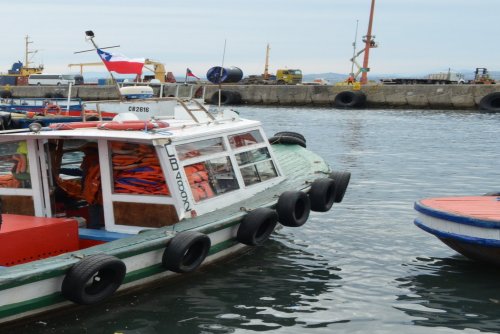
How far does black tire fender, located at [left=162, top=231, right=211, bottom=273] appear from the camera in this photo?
26.5ft

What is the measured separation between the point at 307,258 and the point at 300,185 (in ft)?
4.10

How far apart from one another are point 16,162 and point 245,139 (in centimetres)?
338

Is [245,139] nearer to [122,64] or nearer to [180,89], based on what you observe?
[122,64]

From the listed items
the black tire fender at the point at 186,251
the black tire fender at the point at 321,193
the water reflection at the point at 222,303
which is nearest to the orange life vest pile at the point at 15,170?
the water reflection at the point at 222,303

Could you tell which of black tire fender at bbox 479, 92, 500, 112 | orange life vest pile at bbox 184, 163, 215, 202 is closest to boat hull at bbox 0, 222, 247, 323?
orange life vest pile at bbox 184, 163, 215, 202

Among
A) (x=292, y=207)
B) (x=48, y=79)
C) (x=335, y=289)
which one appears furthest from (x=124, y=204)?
(x=48, y=79)

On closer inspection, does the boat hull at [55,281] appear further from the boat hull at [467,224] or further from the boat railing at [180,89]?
the boat railing at [180,89]

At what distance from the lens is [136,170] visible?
8820mm

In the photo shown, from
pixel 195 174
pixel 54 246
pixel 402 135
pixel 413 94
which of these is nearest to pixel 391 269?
pixel 195 174

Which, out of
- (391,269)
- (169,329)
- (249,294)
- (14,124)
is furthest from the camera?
(14,124)

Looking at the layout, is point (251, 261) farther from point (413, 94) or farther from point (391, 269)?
point (413, 94)

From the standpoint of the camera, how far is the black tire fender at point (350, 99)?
48.9m

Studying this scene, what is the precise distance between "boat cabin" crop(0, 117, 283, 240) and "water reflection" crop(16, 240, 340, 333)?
3.06 feet

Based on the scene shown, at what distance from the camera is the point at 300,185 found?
11133 millimetres
